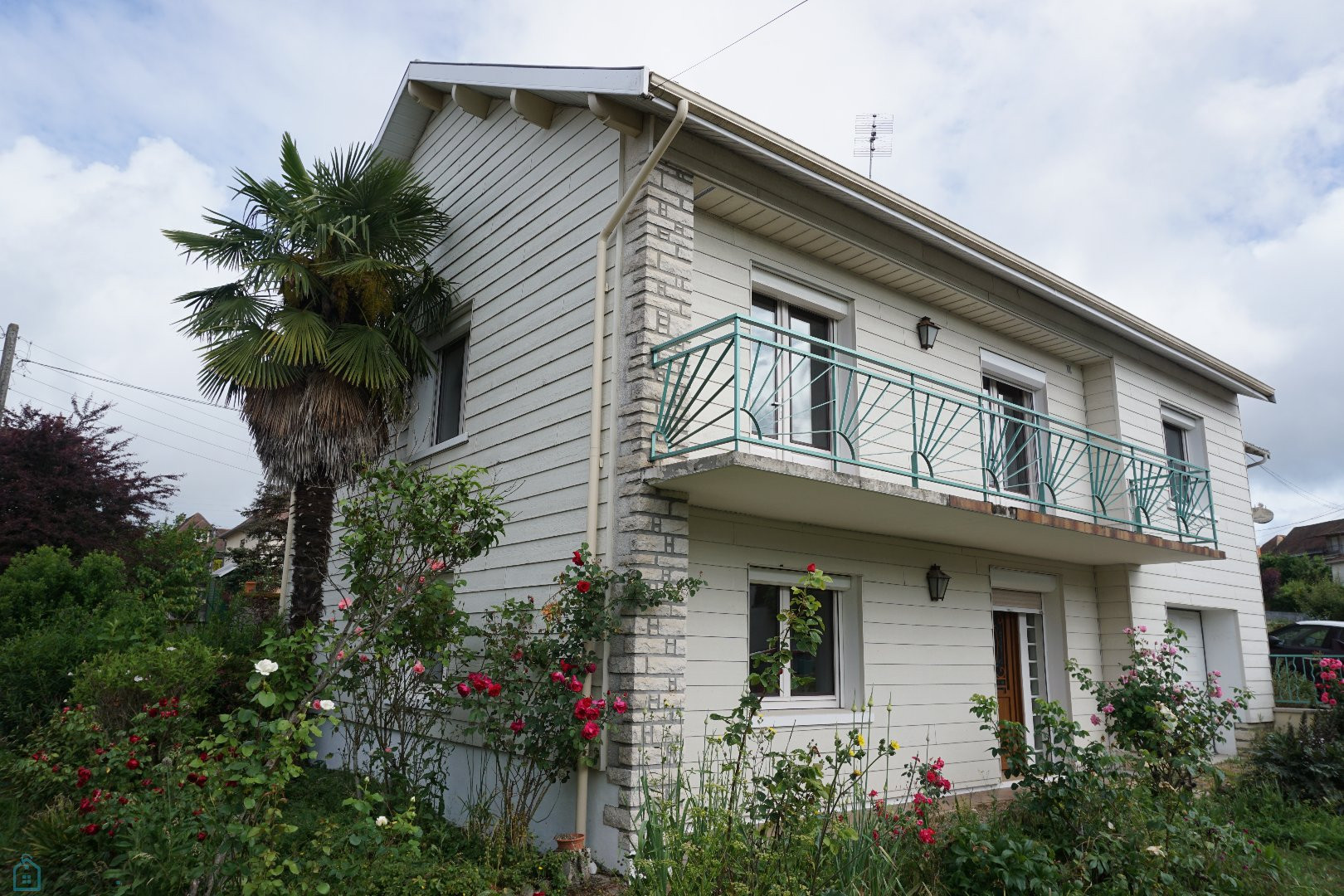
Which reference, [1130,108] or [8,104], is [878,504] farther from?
[8,104]

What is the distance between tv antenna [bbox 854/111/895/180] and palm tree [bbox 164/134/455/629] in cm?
586

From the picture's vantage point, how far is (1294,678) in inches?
508

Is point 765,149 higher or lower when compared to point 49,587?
higher

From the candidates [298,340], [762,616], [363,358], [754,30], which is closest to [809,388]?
[762,616]

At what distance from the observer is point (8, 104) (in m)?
8.11

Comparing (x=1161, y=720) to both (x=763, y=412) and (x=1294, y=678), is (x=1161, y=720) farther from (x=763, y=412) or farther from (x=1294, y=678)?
(x=1294, y=678)

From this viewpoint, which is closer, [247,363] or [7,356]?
[247,363]

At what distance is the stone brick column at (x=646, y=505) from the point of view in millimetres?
5512

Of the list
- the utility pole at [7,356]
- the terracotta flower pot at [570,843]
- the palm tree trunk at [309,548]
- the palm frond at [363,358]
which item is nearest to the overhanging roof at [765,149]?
the palm frond at [363,358]

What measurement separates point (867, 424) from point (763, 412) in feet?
5.53

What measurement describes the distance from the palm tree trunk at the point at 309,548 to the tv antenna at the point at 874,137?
26.0 feet

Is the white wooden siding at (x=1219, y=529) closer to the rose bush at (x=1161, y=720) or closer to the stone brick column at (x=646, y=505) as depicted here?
the rose bush at (x=1161, y=720)

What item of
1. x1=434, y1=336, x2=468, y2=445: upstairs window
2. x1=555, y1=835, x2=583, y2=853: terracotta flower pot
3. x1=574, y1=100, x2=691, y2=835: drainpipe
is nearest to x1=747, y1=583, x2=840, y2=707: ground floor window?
x1=574, y1=100, x2=691, y2=835: drainpipe

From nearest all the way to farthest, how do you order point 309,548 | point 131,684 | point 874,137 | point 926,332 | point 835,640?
point 131,684, point 835,640, point 309,548, point 926,332, point 874,137
